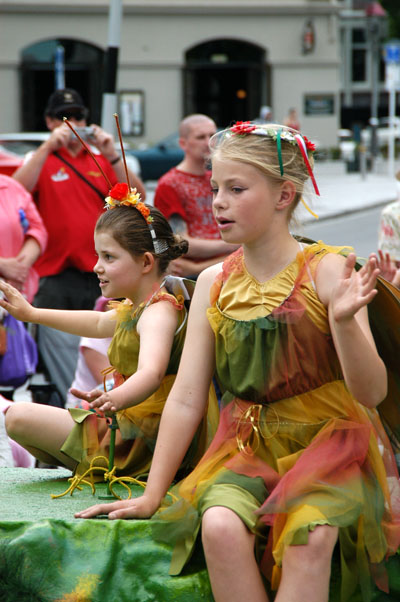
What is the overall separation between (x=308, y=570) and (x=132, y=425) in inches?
42.2

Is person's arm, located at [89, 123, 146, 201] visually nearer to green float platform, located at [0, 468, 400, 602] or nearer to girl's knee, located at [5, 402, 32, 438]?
girl's knee, located at [5, 402, 32, 438]

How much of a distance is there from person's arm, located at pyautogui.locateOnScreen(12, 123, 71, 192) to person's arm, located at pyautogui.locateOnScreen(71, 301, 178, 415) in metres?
2.61

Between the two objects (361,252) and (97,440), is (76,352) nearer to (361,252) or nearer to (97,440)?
(97,440)

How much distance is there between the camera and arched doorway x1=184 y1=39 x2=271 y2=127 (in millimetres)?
32469

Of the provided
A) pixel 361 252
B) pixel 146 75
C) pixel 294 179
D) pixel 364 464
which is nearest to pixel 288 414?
pixel 364 464

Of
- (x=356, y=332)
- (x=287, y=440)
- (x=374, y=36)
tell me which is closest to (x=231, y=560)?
(x=287, y=440)

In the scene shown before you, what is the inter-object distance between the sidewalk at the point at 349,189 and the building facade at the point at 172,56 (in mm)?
2278

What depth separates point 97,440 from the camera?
145 inches

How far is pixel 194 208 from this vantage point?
19.5 ft

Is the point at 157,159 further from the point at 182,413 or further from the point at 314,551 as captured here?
the point at 314,551

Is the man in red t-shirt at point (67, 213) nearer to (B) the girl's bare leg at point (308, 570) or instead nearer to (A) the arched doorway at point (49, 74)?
(B) the girl's bare leg at point (308, 570)

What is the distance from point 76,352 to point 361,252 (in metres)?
8.40

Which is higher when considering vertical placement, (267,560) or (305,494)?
(305,494)

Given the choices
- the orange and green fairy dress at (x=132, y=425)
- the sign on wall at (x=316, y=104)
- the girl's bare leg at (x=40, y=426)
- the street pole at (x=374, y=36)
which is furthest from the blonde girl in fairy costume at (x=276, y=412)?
the street pole at (x=374, y=36)
